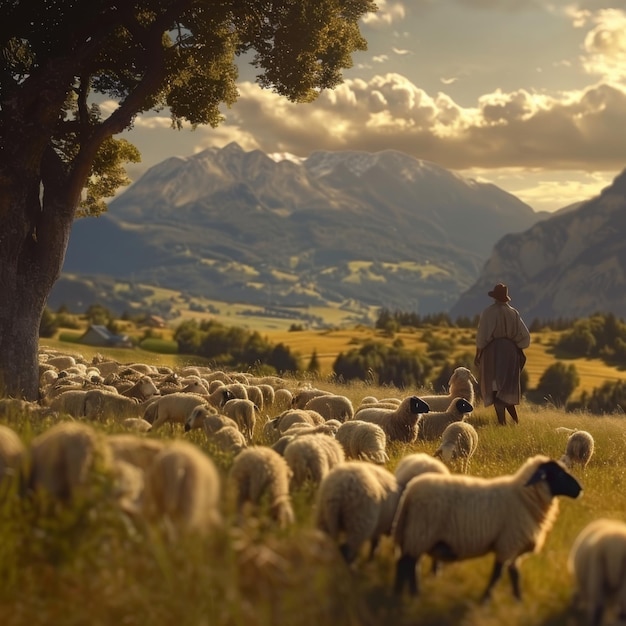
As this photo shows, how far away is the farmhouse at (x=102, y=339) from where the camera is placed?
231 ft

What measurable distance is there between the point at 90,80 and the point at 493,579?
18138 mm

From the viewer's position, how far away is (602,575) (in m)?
5.96

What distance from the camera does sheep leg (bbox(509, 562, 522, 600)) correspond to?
6.99 metres

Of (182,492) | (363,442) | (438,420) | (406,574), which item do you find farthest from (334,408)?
(182,492)

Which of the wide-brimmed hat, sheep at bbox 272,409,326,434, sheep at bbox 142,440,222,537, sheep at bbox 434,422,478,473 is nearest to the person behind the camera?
sheep at bbox 142,440,222,537

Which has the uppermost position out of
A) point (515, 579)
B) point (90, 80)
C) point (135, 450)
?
point (90, 80)

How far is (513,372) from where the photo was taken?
1931cm

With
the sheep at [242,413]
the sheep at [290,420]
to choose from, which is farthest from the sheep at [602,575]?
the sheep at [242,413]

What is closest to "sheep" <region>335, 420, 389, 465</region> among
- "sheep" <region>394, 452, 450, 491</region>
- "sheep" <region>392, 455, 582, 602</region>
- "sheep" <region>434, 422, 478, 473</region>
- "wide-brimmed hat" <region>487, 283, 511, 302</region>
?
"sheep" <region>434, 422, 478, 473</region>

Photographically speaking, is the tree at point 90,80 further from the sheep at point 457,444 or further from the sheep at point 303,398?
the sheep at point 457,444

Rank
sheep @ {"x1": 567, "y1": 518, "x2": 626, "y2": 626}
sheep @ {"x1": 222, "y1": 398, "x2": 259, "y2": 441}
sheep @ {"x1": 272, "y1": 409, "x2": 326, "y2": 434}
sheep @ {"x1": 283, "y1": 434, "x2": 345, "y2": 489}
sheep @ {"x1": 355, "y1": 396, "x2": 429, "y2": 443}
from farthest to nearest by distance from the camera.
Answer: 1. sheep @ {"x1": 222, "y1": 398, "x2": 259, "y2": 441}
2. sheep @ {"x1": 355, "y1": 396, "x2": 429, "y2": 443}
3. sheep @ {"x1": 272, "y1": 409, "x2": 326, "y2": 434}
4. sheep @ {"x1": 283, "y1": 434, "x2": 345, "y2": 489}
5. sheep @ {"x1": 567, "y1": 518, "x2": 626, "y2": 626}

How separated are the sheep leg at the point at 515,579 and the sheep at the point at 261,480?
212cm

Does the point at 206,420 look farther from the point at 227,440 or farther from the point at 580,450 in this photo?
the point at 580,450

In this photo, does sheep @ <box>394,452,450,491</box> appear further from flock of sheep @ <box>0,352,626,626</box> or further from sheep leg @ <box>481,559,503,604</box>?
sheep leg @ <box>481,559,503,604</box>
